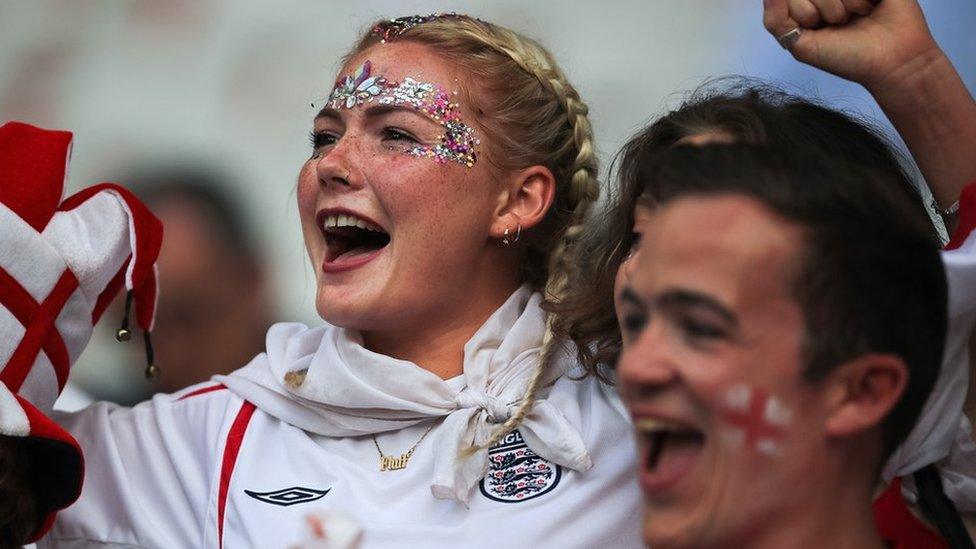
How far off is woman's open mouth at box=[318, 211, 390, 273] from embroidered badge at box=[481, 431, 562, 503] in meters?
0.40

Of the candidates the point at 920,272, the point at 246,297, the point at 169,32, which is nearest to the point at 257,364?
the point at 246,297

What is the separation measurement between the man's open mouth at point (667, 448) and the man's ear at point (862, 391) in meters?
0.13

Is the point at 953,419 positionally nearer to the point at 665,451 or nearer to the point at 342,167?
the point at 665,451

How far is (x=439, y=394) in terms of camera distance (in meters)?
1.97

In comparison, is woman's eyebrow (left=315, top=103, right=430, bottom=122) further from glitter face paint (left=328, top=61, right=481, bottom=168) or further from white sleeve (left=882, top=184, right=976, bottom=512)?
white sleeve (left=882, top=184, right=976, bottom=512)

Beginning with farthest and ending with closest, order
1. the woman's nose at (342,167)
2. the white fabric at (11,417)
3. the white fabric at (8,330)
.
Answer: the woman's nose at (342,167)
the white fabric at (8,330)
the white fabric at (11,417)

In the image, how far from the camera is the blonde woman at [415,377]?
6.07 ft

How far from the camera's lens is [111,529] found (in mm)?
2029

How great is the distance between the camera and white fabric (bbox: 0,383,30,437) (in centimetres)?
171

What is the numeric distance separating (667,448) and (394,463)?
85cm

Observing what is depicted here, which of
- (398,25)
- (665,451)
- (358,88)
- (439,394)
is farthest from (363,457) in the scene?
(665,451)

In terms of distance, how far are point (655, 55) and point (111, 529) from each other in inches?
69.8

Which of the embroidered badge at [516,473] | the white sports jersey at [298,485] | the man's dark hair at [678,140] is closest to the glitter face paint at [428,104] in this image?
the man's dark hair at [678,140]

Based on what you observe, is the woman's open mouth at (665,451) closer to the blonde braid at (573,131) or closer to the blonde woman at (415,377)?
the blonde woman at (415,377)
